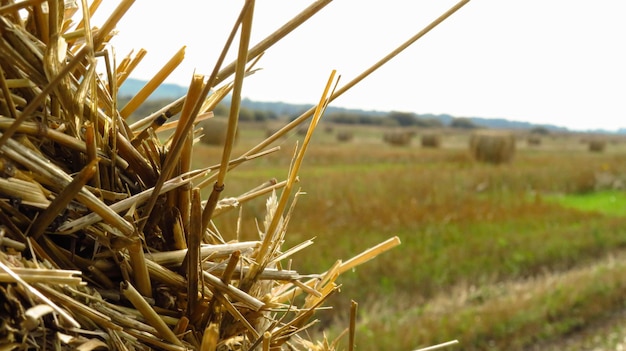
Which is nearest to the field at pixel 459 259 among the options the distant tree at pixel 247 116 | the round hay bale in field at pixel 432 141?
the round hay bale in field at pixel 432 141

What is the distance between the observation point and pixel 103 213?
727 millimetres

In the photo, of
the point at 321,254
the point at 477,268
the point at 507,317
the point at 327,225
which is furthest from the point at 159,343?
the point at 327,225

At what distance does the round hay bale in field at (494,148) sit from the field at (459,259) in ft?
20.9

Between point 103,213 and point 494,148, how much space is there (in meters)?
22.5

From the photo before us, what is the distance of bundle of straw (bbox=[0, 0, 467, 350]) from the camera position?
2.22ft

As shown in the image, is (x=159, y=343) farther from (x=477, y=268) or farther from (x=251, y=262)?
(x=477, y=268)

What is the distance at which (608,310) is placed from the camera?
23.8 feet

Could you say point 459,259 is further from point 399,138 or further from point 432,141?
point 399,138

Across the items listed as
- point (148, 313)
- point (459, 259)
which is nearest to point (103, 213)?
point (148, 313)

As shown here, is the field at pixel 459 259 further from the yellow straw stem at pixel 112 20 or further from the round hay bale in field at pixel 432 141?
the round hay bale in field at pixel 432 141

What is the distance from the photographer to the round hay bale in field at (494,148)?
72.1 feet

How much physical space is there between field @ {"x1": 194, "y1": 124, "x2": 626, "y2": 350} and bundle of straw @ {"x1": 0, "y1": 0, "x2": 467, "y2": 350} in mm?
2158

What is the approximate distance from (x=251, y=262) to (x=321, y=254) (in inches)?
282

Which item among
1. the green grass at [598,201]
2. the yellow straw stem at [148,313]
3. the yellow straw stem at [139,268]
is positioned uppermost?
the yellow straw stem at [139,268]
